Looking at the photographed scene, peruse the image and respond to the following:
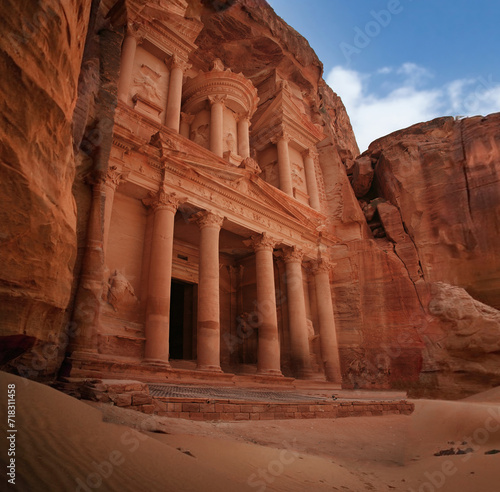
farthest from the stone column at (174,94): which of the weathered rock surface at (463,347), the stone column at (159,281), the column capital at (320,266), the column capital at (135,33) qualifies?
the weathered rock surface at (463,347)

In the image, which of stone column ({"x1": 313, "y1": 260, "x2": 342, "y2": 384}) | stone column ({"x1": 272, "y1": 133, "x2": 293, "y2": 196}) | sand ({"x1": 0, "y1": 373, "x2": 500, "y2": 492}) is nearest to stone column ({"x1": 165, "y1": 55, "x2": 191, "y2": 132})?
stone column ({"x1": 272, "y1": 133, "x2": 293, "y2": 196})

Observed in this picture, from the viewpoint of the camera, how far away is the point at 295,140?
26.3m

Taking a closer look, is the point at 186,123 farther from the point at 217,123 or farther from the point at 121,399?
the point at 121,399

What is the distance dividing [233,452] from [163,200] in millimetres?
11534

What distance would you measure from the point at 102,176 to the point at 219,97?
16226mm

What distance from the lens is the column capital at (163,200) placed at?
560 inches

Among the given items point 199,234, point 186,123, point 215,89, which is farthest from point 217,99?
point 199,234

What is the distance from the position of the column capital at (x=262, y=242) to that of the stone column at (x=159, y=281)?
16.4ft

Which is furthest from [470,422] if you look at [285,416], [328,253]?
[328,253]

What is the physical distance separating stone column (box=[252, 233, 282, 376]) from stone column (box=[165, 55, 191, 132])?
23.3 feet

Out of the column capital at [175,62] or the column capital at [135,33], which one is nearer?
the column capital at [135,33]

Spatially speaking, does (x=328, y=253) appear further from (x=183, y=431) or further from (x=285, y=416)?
(x=183, y=431)

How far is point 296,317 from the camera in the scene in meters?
18.5

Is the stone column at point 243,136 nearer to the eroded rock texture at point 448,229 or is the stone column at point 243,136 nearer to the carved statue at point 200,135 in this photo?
the carved statue at point 200,135
